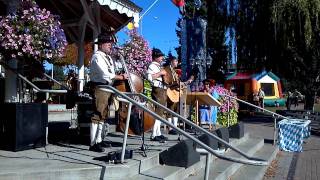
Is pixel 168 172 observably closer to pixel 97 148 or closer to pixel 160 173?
pixel 160 173

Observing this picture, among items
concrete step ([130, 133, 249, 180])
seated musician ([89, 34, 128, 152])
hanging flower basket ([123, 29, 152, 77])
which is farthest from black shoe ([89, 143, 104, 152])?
hanging flower basket ([123, 29, 152, 77])

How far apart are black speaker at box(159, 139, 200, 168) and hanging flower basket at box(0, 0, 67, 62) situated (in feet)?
8.03

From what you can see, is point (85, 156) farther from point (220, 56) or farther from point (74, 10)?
point (220, 56)

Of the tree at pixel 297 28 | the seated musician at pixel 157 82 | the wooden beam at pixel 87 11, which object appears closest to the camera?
the seated musician at pixel 157 82

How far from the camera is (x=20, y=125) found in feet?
23.7

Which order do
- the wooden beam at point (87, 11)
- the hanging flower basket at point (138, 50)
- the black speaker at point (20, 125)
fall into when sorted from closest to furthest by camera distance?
the black speaker at point (20, 125)
the wooden beam at point (87, 11)
the hanging flower basket at point (138, 50)

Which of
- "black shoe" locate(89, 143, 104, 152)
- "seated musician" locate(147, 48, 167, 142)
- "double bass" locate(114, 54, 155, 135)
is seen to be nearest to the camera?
"black shoe" locate(89, 143, 104, 152)

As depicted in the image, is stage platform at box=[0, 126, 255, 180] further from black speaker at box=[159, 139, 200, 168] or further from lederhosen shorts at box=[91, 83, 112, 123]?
lederhosen shorts at box=[91, 83, 112, 123]

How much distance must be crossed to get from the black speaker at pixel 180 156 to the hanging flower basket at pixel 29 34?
96.3 inches

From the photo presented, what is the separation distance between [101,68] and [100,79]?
20 cm

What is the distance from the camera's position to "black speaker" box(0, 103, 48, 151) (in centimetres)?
720

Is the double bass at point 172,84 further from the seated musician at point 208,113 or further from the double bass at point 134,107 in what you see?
the seated musician at point 208,113

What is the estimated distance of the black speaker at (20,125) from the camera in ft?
23.6

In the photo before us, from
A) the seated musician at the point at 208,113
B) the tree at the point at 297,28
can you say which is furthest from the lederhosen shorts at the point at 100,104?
the tree at the point at 297,28
